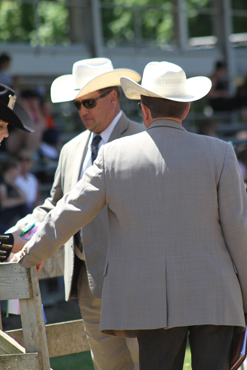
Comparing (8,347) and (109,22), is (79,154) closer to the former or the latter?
(8,347)

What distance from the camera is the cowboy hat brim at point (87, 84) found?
3.45m

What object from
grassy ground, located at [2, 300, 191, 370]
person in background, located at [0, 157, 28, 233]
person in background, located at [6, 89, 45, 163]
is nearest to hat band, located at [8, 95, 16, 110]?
grassy ground, located at [2, 300, 191, 370]

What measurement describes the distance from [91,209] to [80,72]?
4.91ft

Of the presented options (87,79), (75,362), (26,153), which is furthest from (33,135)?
(87,79)

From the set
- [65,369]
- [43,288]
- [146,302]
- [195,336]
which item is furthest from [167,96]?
[43,288]

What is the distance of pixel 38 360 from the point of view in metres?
2.53

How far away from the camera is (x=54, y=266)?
3.59 m

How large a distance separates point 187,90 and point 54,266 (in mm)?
1612

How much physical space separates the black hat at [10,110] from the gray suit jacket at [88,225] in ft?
1.93

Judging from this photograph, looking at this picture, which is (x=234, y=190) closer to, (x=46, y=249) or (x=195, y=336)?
(x=195, y=336)

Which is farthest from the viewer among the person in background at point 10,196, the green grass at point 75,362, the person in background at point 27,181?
the person in background at point 27,181

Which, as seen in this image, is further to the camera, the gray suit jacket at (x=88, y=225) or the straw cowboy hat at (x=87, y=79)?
the straw cowboy hat at (x=87, y=79)

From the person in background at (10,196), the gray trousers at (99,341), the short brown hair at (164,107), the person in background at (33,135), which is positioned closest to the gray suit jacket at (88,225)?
the gray trousers at (99,341)

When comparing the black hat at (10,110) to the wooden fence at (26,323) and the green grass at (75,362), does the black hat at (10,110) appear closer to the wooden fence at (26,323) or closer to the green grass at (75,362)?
the wooden fence at (26,323)
